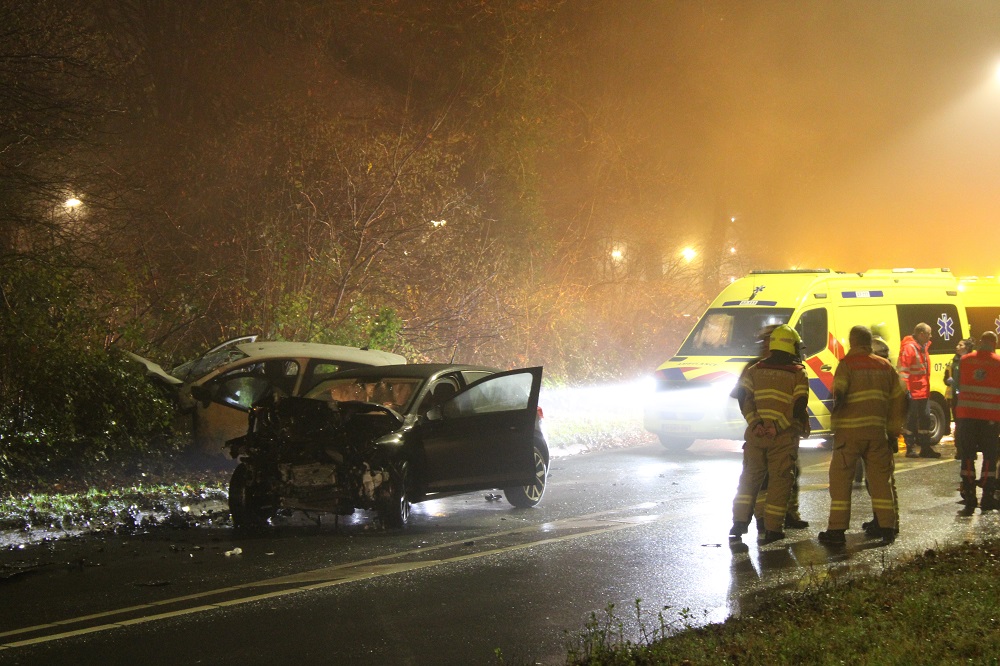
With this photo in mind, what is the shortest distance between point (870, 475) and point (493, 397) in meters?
3.49

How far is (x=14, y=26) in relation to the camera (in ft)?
45.0

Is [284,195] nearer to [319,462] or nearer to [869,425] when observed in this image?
[319,462]

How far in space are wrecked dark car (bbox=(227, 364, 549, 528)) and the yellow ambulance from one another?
477 cm

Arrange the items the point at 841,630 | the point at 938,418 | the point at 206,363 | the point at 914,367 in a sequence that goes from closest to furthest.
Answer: the point at 841,630 < the point at 206,363 < the point at 914,367 < the point at 938,418

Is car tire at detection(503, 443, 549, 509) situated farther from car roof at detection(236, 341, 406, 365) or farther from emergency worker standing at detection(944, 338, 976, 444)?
emergency worker standing at detection(944, 338, 976, 444)

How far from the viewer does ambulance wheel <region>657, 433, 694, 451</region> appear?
15.9 m

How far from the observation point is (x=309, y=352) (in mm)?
13305

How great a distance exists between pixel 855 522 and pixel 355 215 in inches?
439

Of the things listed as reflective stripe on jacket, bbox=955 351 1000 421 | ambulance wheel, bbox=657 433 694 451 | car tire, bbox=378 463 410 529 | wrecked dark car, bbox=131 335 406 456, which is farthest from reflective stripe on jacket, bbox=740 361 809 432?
ambulance wheel, bbox=657 433 694 451

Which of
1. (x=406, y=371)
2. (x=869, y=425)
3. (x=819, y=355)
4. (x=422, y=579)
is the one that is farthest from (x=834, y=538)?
(x=819, y=355)

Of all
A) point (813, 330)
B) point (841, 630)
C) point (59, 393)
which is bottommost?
point (841, 630)

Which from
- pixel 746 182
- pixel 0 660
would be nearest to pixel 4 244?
pixel 0 660

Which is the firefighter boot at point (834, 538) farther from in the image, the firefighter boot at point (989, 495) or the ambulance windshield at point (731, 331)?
the ambulance windshield at point (731, 331)

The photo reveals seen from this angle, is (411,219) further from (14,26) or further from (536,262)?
(14,26)
